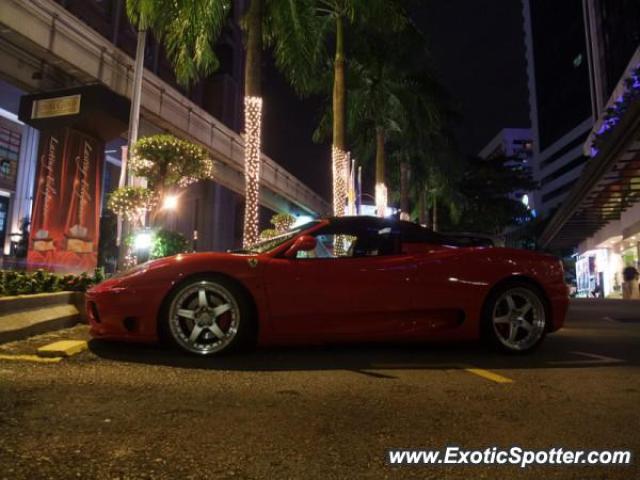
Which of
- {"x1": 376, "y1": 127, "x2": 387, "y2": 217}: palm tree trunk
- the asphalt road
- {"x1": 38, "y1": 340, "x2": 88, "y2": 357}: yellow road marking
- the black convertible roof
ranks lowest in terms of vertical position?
the asphalt road

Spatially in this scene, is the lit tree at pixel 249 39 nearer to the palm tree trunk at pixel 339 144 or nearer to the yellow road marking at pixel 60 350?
Result: the palm tree trunk at pixel 339 144

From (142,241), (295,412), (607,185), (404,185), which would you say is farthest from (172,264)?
(404,185)

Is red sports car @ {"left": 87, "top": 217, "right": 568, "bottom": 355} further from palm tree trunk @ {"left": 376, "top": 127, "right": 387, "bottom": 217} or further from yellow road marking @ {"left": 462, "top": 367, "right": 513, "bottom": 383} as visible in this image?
palm tree trunk @ {"left": 376, "top": 127, "right": 387, "bottom": 217}

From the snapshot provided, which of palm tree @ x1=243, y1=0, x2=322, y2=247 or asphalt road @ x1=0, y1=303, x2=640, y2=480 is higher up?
palm tree @ x1=243, y1=0, x2=322, y2=247

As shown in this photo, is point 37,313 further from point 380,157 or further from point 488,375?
point 380,157

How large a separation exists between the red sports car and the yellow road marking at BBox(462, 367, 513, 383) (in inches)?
22.3

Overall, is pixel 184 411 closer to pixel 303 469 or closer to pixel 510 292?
pixel 303 469

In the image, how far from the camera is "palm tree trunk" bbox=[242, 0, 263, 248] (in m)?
12.9

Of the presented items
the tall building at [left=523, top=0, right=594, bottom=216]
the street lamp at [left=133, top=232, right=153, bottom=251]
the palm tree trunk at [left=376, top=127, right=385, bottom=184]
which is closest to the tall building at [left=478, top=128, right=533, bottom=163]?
the tall building at [left=523, top=0, right=594, bottom=216]

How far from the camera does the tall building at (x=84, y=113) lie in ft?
50.6

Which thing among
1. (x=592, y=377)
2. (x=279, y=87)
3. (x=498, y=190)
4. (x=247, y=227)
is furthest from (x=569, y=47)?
(x=592, y=377)

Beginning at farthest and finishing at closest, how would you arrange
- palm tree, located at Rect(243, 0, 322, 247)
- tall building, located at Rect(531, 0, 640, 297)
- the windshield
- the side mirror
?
1. tall building, located at Rect(531, 0, 640, 297)
2. palm tree, located at Rect(243, 0, 322, 247)
3. the windshield
4. the side mirror

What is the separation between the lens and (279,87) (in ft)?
109

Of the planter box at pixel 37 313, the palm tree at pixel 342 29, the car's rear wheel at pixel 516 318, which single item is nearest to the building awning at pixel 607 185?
the palm tree at pixel 342 29
